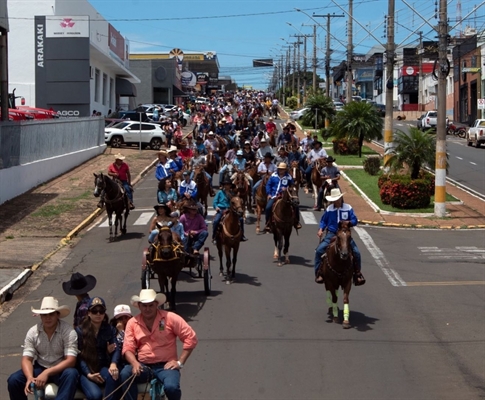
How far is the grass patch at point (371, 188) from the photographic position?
26859mm

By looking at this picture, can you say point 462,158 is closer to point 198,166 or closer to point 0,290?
point 198,166

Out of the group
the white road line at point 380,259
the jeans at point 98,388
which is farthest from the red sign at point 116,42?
the jeans at point 98,388

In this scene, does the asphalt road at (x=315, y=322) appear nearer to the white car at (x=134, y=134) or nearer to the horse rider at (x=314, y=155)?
the horse rider at (x=314, y=155)

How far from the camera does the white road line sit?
1728 cm

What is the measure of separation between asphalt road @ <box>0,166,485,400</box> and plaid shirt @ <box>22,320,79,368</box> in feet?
7.31

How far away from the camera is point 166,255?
13578 mm

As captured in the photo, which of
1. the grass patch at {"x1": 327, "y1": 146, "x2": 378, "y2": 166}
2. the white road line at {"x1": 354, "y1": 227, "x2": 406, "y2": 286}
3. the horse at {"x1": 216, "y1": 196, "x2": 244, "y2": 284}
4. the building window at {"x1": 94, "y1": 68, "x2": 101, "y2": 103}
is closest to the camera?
the horse at {"x1": 216, "y1": 196, "x2": 244, "y2": 284}

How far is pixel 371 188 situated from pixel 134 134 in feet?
64.9

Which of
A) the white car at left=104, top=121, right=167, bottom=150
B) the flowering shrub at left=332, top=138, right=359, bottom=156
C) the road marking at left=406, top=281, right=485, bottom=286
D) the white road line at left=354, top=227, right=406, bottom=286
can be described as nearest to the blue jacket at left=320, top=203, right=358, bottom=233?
the white road line at left=354, top=227, right=406, bottom=286

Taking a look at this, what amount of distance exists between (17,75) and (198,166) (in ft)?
112

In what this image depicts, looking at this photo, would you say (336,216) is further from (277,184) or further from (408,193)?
(408,193)

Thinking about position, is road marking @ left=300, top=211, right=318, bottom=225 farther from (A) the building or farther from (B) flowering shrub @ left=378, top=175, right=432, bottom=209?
(A) the building

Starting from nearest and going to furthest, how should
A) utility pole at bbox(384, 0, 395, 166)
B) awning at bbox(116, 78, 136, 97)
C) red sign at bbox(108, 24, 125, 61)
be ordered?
utility pole at bbox(384, 0, 395, 166)
red sign at bbox(108, 24, 125, 61)
awning at bbox(116, 78, 136, 97)

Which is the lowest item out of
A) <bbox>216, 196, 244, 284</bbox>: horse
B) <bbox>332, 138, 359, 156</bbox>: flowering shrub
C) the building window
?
<bbox>216, 196, 244, 284</bbox>: horse
